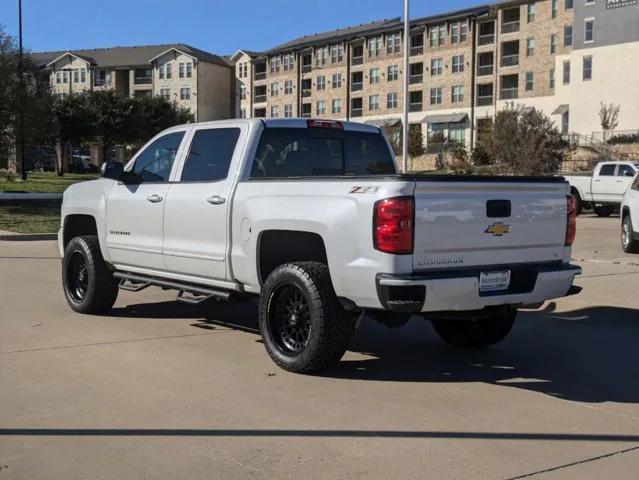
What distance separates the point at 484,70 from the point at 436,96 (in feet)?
17.8

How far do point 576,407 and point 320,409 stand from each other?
5.92 ft

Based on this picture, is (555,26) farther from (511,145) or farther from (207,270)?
(207,270)

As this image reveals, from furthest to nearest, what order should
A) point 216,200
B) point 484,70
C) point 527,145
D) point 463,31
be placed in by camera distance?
point 463,31 < point 484,70 < point 527,145 < point 216,200

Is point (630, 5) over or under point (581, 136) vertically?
over

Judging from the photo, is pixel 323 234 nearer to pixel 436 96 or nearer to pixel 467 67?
pixel 467 67

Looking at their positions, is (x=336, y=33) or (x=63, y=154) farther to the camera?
(x=336, y=33)

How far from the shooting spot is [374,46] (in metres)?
81.7

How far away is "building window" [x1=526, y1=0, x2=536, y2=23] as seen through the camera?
67.6 m

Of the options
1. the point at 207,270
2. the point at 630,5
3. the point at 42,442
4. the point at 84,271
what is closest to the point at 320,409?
the point at 42,442

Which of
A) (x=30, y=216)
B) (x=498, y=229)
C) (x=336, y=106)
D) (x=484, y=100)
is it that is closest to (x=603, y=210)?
(x=30, y=216)

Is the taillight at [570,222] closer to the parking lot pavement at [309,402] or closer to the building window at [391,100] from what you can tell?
the parking lot pavement at [309,402]

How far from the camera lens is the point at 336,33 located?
8975 centimetres

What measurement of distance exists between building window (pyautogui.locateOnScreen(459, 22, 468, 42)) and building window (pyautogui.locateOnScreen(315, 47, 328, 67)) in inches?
712

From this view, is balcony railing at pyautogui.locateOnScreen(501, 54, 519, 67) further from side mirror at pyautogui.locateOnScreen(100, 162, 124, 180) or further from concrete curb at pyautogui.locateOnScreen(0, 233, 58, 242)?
side mirror at pyautogui.locateOnScreen(100, 162, 124, 180)
